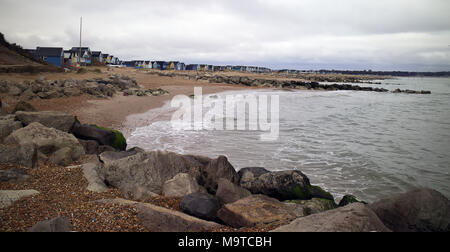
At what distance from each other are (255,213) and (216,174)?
2.04 m

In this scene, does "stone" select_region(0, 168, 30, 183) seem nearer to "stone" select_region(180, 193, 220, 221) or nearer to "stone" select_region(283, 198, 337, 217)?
"stone" select_region(180, 193, 220, 221)

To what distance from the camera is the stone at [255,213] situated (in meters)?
3.86

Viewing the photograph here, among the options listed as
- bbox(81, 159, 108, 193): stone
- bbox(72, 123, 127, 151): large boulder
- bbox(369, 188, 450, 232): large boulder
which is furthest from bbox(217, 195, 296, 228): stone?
bbox(72, 123, 127, 151): large boulder

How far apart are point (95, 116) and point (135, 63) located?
305ft

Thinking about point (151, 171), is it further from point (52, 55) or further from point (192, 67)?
point (192, 67)

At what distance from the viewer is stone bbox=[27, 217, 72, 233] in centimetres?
299

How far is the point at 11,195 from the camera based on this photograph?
3818mm

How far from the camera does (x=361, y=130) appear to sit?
14.2 meters

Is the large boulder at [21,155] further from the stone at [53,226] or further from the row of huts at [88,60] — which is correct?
the row of huts at [88,60]

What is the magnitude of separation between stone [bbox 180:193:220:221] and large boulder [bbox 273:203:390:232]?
117 cm
